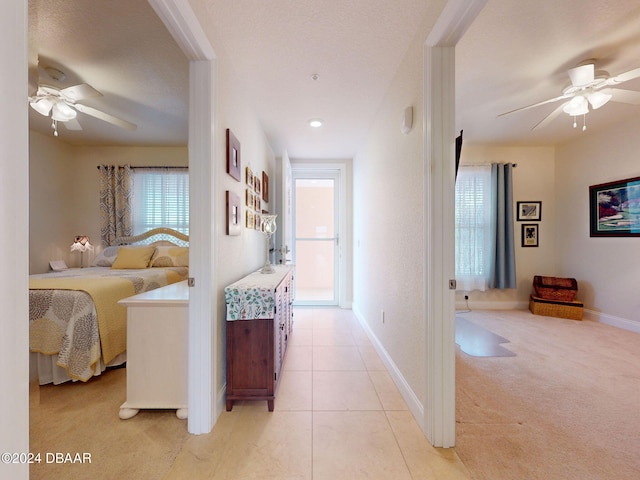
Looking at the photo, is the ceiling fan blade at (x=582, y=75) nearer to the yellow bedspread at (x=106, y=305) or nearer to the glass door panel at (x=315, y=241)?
the glass door panel at (x=315, y=241)

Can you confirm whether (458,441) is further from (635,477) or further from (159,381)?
(159,381)

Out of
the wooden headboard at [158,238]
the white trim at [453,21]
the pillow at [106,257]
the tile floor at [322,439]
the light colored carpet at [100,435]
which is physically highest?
the white trim at [453,21]

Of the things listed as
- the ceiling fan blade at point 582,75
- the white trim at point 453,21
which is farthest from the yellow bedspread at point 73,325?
the ceiling fan blade at point 582,75

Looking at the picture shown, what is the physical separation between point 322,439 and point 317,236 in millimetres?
3393

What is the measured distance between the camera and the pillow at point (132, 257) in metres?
3.57

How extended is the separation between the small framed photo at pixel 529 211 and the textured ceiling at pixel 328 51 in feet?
4.92

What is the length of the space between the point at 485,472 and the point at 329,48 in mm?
2602

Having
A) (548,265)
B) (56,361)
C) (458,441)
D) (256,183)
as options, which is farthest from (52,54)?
(548,265)

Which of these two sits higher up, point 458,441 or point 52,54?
point 52,54

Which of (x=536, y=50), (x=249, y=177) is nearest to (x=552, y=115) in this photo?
(x=536, y=50)

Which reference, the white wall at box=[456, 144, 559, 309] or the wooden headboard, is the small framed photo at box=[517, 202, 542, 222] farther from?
the wooden headboard

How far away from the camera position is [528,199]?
4.43 metres

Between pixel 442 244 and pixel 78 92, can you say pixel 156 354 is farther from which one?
pixel 78 92

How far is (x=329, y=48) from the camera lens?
73.4 inches
